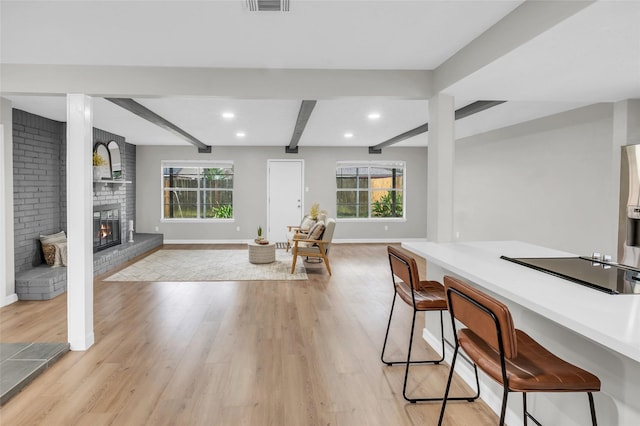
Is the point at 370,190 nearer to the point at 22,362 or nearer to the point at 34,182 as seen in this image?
the point at 34,182

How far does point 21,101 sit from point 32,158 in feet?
3.09

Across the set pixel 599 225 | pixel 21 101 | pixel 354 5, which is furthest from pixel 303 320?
pixel 21 101

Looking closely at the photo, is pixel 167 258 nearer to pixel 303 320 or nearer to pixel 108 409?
pixel 303 320

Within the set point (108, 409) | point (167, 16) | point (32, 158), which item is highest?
point (167, 16)

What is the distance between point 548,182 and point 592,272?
3.91 m

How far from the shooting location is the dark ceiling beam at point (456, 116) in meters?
4.37

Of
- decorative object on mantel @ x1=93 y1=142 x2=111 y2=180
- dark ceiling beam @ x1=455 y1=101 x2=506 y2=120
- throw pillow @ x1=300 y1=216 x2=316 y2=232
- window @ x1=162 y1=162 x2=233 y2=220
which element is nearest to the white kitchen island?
dark ceiling beam @ x1=455 y1=101 x2=506 y2=120

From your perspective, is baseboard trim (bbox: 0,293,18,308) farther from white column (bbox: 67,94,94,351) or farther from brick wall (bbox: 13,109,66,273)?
white column (bbox: 67,94,94,351)

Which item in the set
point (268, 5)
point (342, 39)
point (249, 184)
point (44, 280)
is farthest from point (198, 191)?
point (268, 5)

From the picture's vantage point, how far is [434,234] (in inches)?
129

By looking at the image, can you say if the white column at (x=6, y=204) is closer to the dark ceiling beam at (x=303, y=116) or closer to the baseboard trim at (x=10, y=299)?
the baseboard trim at (x=10, y=299)

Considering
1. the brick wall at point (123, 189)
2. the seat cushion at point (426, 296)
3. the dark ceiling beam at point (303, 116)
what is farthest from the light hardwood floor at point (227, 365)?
the brick wall at point (123, 189)

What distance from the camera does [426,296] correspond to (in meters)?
2.48

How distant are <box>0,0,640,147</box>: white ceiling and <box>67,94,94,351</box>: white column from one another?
45 cm
